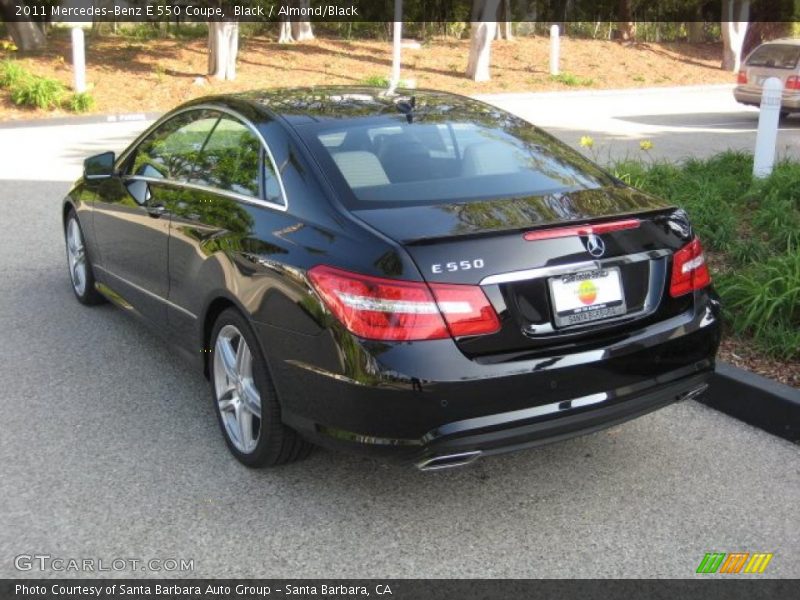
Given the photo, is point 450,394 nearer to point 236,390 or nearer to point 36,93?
point 236,390

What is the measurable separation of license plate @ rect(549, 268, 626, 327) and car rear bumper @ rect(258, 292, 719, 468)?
0.43 feet

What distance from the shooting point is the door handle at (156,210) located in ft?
15.8

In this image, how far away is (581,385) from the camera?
356 centimetres

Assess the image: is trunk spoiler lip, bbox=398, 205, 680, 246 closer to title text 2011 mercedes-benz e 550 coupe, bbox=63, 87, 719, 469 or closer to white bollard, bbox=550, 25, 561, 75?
title text 2011 mercedes-benz e 550 coupe, bbox=63, 87, 719, 469

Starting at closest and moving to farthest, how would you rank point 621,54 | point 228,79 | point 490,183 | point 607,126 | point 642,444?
point 490,183 → point 642,444 → point 607,126 → point 228,79 → point 621,54

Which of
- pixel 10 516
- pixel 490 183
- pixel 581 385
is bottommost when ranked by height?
pixel 10 516

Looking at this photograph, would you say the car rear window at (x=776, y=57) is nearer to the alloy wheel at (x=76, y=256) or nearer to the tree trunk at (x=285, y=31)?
the alloy wheel at (x=76, y=256)

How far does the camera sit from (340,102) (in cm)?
473

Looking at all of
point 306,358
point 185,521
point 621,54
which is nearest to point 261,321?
point 306,358

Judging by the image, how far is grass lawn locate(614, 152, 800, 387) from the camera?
5152mm

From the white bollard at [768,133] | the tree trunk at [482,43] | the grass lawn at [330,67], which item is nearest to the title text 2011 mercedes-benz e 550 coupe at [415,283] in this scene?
the white bollard at [768,133]

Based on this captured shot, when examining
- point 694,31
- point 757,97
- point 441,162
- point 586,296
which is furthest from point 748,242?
point 694,31

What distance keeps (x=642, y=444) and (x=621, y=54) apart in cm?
2862

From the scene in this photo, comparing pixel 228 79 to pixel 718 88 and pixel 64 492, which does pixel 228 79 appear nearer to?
pixel 718 88
